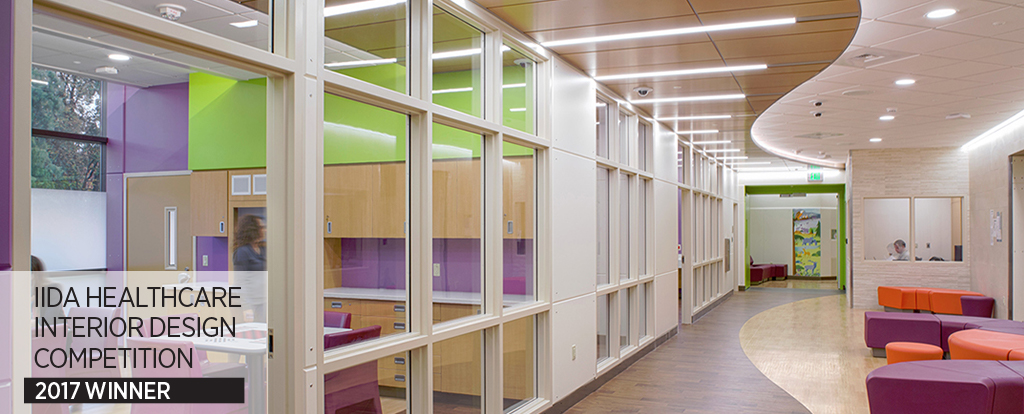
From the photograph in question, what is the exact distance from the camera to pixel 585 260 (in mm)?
6602

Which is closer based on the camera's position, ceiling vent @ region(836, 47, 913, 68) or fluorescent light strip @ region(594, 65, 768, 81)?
ceiling vent @ region(836, 47, 913, 68)

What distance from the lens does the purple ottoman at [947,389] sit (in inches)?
188

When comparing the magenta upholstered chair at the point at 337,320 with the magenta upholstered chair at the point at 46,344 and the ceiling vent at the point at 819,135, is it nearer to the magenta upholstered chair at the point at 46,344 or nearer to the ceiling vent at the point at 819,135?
the magenta upholstered chair at the point at 46,344

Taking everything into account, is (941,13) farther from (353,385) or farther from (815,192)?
(815,192)

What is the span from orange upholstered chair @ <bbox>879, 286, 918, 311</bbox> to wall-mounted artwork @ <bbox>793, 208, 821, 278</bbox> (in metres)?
9.65

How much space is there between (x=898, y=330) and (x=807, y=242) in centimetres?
1482

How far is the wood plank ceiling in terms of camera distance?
453cm

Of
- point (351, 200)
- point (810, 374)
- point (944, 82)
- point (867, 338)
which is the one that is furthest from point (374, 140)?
point (867, 338)

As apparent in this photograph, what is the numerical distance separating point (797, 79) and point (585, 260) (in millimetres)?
2738

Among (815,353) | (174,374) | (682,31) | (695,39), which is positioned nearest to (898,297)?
(815,353)

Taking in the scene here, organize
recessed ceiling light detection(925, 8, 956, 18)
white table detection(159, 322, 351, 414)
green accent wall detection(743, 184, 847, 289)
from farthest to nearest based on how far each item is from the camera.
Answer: green accent wall detection(743, 184, 847, 289), recessed ceiling light detection(925, 8, 956, 18), white table detection(159, 322, 351, 414)

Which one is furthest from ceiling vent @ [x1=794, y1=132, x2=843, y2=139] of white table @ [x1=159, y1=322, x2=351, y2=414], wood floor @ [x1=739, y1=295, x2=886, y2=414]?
white table @ [x1=159, y1=322, x2=351, y2=414]

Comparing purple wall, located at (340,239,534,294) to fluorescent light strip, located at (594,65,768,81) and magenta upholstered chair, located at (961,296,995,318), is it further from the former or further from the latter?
magenta upholstered chair, located at (961,296,995,318)

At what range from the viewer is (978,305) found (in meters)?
11.1
